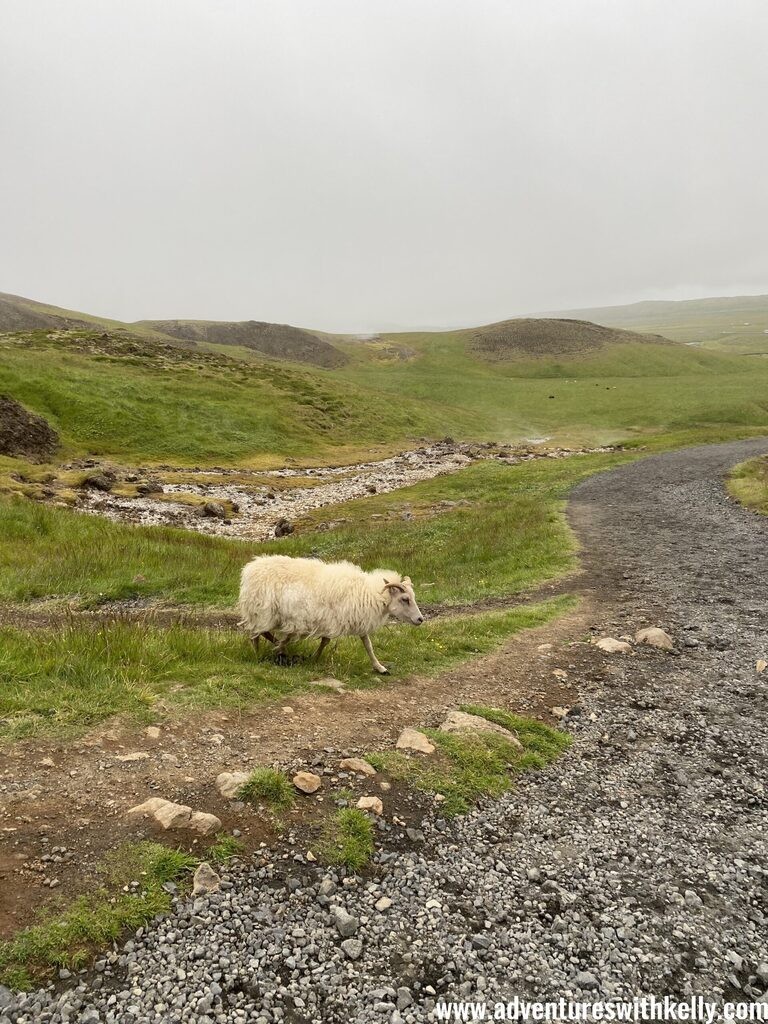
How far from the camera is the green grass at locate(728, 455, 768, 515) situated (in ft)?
103

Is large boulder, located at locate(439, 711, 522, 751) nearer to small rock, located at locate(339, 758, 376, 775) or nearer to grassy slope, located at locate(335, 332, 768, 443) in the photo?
small rock, located at locate(339, 758, 376, 775)

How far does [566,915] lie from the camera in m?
6.07

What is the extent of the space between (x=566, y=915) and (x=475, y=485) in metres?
41.9

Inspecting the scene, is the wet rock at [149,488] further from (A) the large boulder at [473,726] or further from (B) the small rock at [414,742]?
(B) the small rock at [414,742]

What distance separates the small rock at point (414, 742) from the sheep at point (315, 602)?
283cm

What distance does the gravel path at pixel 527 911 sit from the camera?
4922mm

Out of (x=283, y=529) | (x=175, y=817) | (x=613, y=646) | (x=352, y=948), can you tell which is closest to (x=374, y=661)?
(x=175, y=817)

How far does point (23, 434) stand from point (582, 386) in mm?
94755

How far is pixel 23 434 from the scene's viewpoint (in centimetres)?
5144

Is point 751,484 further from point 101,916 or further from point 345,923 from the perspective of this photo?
point 101,916

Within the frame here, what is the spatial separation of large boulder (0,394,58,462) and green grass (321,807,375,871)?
5335 cm

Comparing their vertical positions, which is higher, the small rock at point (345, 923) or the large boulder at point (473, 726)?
the small rock at point (345, 923)

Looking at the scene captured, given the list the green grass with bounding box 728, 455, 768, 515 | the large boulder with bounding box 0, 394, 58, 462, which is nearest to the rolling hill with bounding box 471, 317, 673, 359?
the green grass with bounding box 728, 455, 768, 515

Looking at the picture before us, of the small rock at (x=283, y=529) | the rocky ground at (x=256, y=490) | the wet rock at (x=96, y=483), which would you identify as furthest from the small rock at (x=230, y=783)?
the wet rock at (x=96, y=483)
